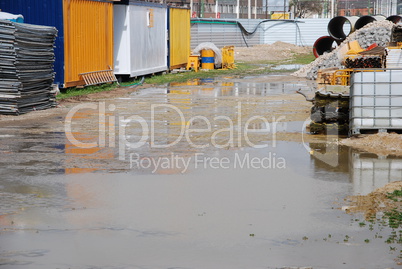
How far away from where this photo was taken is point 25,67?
18938 millimetres

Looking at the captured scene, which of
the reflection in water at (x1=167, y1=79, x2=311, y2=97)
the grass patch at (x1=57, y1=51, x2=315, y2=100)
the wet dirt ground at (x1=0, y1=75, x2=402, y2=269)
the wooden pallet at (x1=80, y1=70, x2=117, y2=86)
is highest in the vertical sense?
the wooden pallet at (x1=80, y1=70, x2=117, y2=86)

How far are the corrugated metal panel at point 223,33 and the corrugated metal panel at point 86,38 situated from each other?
21.7 metres

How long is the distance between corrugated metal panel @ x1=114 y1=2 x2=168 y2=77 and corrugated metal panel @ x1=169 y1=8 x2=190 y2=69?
4.72 ft

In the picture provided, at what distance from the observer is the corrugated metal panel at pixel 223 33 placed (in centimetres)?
4856

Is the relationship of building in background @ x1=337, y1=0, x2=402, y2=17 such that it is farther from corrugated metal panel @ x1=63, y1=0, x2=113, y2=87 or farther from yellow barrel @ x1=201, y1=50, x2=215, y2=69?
corrugated metal panel @ x1=63, y1=0, x2=113, y2=87

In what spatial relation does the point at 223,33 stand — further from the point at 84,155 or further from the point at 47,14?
the point at 84,155

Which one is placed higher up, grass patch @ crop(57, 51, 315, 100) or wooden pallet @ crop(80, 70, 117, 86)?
wooden pallet @ crop(80, 70, 117, 86)

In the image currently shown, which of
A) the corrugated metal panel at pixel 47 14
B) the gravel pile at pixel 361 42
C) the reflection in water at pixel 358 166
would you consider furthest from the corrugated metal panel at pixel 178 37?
the reflection in water at pixel 358 166

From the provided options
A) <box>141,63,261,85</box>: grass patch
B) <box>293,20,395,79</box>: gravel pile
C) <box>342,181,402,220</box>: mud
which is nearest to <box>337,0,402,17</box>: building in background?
<box>141,63,261,85</box>: grass patch

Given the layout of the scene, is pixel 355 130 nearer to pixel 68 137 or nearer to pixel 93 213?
pixel 68 137

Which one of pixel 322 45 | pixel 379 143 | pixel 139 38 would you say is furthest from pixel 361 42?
pixel 379 143

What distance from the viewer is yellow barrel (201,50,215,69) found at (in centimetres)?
3828

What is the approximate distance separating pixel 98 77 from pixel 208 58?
1330 cm

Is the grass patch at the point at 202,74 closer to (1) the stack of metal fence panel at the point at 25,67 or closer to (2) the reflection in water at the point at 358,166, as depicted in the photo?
(1) the stack of metal fence panel at the point at 25,67
